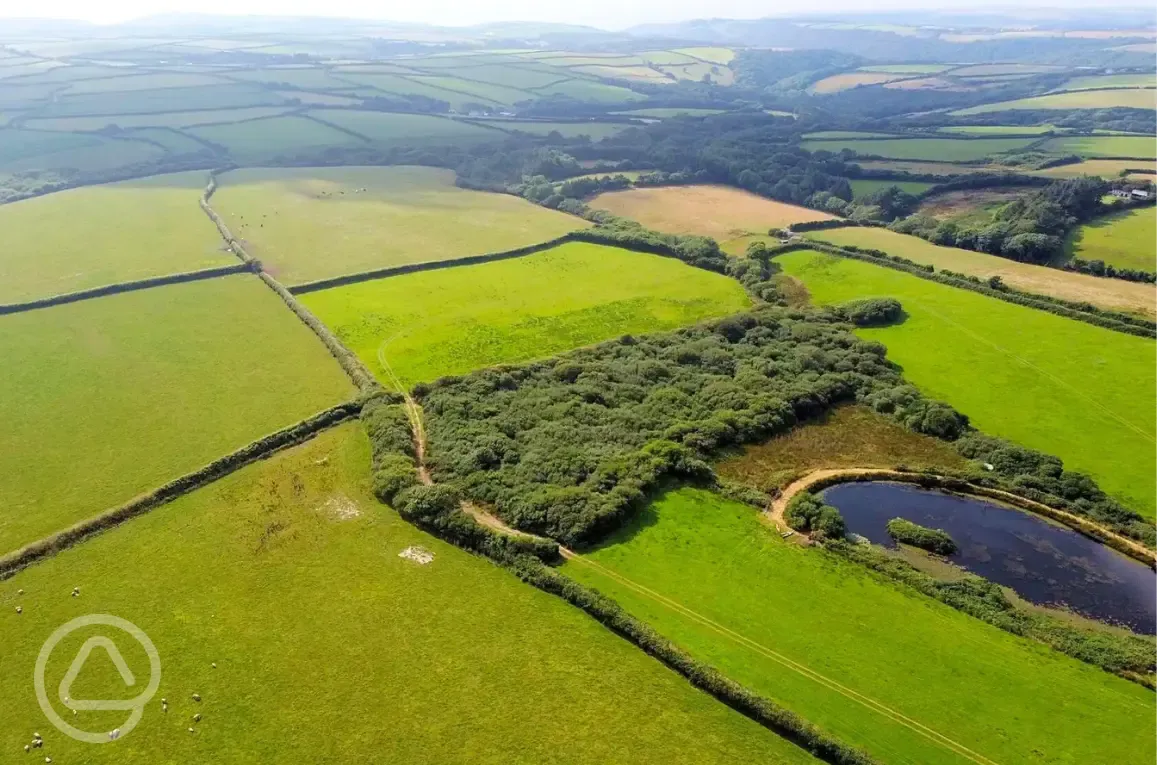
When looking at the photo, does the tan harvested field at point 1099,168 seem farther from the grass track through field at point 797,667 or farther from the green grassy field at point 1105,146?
the grass track through field at point 797,667

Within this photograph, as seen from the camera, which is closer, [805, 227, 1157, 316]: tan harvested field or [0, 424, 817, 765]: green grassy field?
[0, 424, 817, 765]: green grassy field

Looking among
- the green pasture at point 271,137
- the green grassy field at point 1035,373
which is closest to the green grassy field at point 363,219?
the green pasture at point 271,137

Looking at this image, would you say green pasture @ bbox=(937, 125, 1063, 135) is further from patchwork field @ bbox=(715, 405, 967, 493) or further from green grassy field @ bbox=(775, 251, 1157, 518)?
Result: patchwork field @ bbox=(715, 405, 967, 493)

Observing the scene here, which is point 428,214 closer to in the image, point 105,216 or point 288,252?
point 288,252

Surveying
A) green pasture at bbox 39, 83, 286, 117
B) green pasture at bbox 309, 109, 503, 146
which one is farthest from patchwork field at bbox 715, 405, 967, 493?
green pasture at bbox 39, 83, 286, 117

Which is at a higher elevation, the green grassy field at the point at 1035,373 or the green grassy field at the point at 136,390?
the green grassy field at the point at 1035,373

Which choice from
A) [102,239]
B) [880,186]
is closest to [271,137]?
[102,239]
